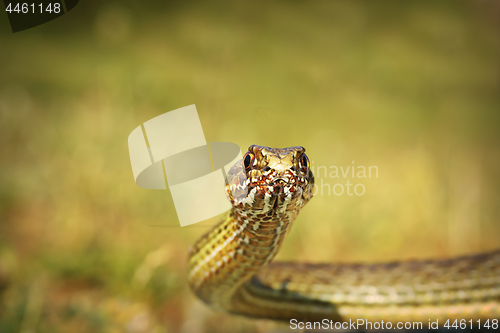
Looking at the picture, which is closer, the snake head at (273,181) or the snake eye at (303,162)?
the snake head at (273,181)

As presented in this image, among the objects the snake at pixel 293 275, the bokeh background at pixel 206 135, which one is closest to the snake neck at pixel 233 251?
the snake at pixel 293 275

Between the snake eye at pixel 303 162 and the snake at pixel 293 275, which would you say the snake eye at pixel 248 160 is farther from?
the snake eye at pixel 303 162

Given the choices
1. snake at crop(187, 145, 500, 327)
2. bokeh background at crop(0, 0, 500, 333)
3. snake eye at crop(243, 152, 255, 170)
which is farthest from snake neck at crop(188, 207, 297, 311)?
bokeh background at crop(0, 0, 500, 333)

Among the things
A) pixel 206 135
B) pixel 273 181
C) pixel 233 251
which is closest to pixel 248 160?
pixel 273 181

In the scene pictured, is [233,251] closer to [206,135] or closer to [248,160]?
[248,160]

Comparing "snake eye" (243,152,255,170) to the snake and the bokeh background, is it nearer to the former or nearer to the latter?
the snake

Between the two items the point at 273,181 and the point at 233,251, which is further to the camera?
the point at 233,251
